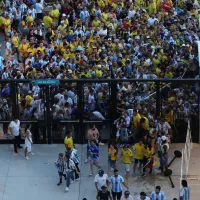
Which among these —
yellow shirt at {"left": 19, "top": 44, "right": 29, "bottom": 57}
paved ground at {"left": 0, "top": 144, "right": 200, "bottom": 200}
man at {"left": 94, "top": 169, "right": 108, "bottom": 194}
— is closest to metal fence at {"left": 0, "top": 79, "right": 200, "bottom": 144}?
paved ground at {"left": 0, "top": 144, "right": 200, "bottom": 200}

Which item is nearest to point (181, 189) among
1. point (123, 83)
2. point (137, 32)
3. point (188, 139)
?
point (188, 139)

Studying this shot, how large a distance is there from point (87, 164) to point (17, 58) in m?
8.08

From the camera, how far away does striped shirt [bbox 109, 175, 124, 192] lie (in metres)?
20.1

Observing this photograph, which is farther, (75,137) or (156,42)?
(156,42)

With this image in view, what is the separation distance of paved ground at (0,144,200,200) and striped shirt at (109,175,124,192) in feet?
3.42

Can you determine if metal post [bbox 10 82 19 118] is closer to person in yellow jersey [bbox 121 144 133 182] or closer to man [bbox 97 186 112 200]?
person in yellow jersey [bbox 121 144 133 182]

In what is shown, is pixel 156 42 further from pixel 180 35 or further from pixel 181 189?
pixel 181 189

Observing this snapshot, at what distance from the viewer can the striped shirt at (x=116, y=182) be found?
792 inches

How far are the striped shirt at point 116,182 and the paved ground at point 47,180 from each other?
1041 mm

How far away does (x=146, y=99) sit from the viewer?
23.3m

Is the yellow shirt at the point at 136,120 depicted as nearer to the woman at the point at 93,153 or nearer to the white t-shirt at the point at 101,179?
the woman at the point at 93,153

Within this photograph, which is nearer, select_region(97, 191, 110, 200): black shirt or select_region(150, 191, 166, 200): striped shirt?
select_region(150, 191, 166, 200): striped shirt

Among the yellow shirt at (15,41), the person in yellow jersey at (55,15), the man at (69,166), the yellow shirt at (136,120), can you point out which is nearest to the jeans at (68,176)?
the man at (69,166)

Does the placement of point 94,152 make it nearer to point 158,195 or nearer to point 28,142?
point 28,142
